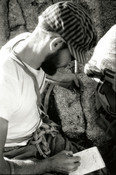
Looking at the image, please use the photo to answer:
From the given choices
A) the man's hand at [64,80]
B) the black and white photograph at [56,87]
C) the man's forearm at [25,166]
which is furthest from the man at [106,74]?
the man's forearm at [25,166]

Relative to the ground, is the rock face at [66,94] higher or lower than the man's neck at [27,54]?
lower

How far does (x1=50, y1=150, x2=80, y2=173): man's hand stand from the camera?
97.1 inches

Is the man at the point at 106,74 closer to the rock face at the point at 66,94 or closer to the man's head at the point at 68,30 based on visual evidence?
the man's head at the point at 68,30

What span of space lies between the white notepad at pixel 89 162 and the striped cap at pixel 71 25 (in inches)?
34.9

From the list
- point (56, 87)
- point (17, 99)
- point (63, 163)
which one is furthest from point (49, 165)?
point (56, 87)

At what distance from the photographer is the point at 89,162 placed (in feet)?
8.38

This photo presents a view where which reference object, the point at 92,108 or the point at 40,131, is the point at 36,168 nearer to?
the point at 40,131

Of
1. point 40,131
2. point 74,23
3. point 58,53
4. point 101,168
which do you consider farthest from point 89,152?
point 74,23

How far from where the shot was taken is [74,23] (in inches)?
84.5

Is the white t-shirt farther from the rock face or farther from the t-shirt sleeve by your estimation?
the rock face

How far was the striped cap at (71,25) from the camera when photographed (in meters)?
2.15

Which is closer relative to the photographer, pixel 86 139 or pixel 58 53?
pixel 58 53

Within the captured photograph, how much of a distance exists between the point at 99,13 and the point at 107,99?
39.3 inches

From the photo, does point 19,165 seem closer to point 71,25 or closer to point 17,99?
point 17,99
